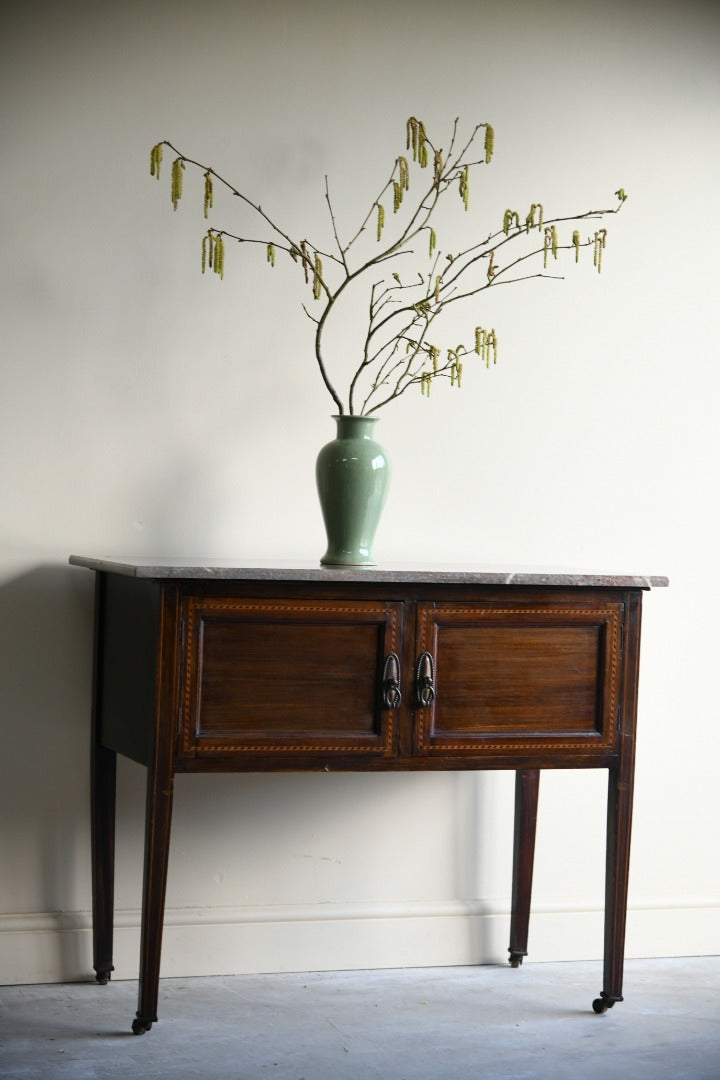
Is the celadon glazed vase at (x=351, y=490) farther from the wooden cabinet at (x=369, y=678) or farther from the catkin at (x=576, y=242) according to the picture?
the catkin at (x=576, y=242)

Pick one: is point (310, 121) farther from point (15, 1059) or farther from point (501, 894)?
point (15, 1059)

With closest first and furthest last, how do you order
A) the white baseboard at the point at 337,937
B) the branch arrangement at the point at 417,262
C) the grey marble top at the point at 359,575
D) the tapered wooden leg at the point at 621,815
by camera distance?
the grey marble top at the point at 359,575 < the tapered wooden leg at the point at 621,815 < the white baseboard at the point at 337,937 < the branch arrangement at the point at 417,262

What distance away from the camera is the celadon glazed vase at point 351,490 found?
7.81 feet

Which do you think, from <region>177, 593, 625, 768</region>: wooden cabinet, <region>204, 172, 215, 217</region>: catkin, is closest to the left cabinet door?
<region>177, 593, 625, 768</region>: wooden cabinet

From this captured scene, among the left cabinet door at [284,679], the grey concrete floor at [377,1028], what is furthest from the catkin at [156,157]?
the grey concrete floor at [377,1028]

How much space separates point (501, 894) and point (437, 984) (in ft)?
0.95

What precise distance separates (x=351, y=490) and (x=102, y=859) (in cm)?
88

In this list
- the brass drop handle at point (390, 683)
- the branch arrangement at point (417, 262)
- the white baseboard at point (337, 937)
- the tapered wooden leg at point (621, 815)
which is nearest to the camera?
the brass drop handle at point (390, 683)

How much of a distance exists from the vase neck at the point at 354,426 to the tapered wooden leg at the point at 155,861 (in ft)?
2.32

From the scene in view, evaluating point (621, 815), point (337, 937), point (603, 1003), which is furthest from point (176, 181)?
point (603, 1003)

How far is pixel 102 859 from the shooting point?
98.2 inches

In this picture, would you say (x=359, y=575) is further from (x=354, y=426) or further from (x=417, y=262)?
(x=417, y=262)

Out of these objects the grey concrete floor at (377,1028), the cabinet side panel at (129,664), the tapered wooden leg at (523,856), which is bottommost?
the grey concrete floor at (377,1028)

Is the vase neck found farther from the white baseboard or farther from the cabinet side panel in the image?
the white baseboard
